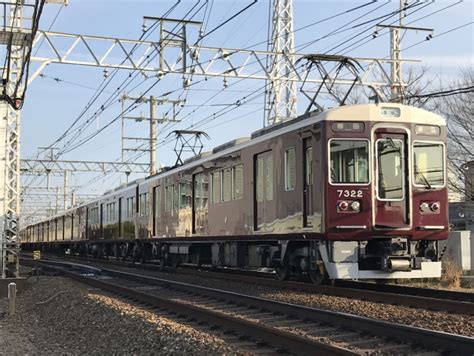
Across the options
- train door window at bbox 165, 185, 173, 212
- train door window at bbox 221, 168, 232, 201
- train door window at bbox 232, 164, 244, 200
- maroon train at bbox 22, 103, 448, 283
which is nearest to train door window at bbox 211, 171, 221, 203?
train door window at bbox 221, 168, 232, 201

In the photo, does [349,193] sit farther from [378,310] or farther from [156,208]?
[156,208]

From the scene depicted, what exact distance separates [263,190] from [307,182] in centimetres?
190

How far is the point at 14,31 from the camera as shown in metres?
15.2

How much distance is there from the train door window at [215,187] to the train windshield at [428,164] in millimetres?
5840

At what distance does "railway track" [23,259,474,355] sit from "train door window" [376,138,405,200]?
3400mm

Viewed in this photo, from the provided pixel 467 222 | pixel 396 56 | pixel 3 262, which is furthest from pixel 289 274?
pixel 467 222

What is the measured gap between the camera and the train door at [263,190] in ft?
43.9

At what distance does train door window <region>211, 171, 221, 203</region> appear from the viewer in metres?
16.2

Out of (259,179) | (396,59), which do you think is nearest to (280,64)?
(396,59)

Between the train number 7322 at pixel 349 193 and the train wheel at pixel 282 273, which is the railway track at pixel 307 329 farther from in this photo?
the train number 7322 at pixel 349 193

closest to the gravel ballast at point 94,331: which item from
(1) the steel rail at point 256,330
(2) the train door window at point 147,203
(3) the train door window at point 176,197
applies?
(1) the steel rail at point 256,330

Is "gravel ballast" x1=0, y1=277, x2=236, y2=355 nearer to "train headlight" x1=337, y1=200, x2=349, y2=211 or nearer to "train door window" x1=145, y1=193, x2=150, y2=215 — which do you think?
"train headlight" x1=337, y1=200, x2=349, y2=211

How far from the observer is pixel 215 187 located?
1648 cm

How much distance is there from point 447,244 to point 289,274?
5.58m
